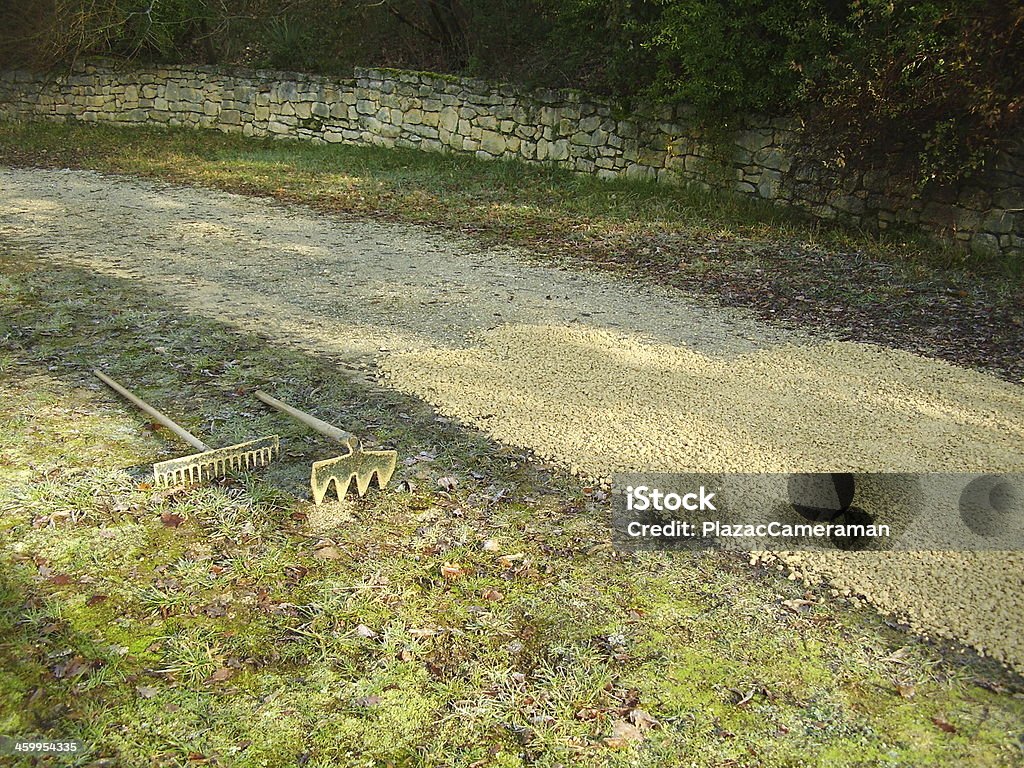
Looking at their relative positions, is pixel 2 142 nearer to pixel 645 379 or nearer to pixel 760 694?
pixel 645 379

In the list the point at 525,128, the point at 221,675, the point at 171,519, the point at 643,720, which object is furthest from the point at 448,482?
the point at 525,128

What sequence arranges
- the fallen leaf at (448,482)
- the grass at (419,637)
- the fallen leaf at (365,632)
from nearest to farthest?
1. the grass at (419,637)
2. the fallen leaf at (365,632)
3. the fallen leaf at (448,482)

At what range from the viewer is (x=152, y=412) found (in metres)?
4.25

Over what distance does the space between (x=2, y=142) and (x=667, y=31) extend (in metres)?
10.5

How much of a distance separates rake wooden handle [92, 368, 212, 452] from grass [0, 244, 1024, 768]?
0.10 metres

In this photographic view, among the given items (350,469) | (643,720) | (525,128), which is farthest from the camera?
(525,128)

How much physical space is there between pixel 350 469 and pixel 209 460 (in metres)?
0.63

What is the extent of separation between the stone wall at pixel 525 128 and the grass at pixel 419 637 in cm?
559

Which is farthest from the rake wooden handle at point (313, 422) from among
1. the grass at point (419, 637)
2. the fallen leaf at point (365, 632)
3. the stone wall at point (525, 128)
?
the stone wall at point (525, 128)

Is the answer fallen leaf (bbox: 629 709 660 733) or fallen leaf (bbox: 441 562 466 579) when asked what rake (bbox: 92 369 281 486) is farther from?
fallen leaf (bbox: 629 709 660 733)
